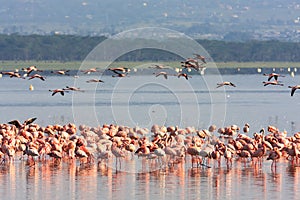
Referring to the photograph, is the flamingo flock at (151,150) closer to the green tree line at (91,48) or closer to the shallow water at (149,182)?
the shallow water at (149,182)

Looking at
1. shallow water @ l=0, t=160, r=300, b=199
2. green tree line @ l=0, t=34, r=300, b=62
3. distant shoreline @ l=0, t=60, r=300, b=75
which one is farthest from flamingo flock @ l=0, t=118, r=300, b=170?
green tree line @ l=0, t=34, r=300, b=62

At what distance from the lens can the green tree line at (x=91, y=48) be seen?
15050 centimetres

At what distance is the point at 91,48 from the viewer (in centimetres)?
15650

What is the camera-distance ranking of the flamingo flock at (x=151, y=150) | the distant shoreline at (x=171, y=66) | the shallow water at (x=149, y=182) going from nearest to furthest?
the shallow water at (x=149, y=182) < the flamingo flock at (x=151, y=150) < the distant shoreline at (x=171, y=66)

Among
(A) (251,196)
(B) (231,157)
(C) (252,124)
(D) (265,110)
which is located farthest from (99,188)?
(D) (265,110)

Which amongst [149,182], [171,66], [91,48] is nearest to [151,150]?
[149,182]

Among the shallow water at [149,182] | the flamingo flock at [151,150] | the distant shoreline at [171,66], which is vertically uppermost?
the distant shoreline at [171,66]

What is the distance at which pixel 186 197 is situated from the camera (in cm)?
2014

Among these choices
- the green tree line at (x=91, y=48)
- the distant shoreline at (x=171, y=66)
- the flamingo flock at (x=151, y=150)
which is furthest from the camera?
the green tree line at (x=91, y=48)

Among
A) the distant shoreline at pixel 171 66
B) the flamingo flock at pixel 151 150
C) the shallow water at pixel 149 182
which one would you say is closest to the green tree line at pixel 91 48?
the distant shoreline at pixel 171 66

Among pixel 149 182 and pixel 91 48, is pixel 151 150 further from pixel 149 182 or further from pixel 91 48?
pixel 91 48

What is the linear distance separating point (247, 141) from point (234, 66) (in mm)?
122478

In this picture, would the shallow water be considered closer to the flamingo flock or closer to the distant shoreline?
the flamingo flock

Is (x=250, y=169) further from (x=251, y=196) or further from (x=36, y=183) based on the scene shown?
(x=36, y=183)
